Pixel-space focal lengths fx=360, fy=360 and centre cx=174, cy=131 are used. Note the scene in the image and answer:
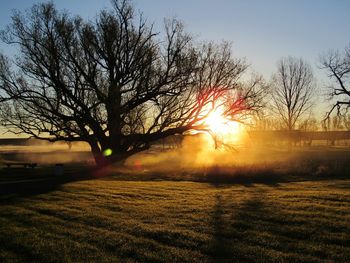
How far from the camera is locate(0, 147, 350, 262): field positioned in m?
6.96

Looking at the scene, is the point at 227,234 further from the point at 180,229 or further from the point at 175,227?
the point at 175,227

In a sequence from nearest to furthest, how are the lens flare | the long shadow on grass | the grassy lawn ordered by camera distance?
the long shadow on grass, the grassy lawn, the lens flare

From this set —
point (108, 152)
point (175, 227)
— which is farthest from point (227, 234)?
point (108, 152)

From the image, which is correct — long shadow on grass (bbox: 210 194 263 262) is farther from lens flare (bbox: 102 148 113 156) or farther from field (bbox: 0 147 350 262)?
lens flare (bbox: 102 148 113 156)

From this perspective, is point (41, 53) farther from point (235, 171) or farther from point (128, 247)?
point (128, 247)

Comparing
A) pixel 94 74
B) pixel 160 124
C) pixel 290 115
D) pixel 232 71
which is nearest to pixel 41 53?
pixel 94 74

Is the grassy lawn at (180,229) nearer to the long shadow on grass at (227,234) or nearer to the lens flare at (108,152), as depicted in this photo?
the long shadow on grass at (227,234)

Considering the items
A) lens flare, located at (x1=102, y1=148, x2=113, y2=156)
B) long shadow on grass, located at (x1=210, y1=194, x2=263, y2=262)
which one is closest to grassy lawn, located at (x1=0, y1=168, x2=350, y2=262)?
long shadow on grass, located at (x1=210, y1=194, x2=263, y2=262)

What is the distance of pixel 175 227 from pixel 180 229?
0.87 ft

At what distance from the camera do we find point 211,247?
726 cm

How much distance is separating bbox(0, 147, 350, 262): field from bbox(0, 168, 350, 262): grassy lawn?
20mm

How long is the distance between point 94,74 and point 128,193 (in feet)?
47.6

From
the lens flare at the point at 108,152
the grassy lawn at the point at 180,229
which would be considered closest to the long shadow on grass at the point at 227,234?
the grassy lawn at the point at 180,229

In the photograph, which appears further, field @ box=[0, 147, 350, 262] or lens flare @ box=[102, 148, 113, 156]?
lens flare @ box=[102, 148, 113, 156]
